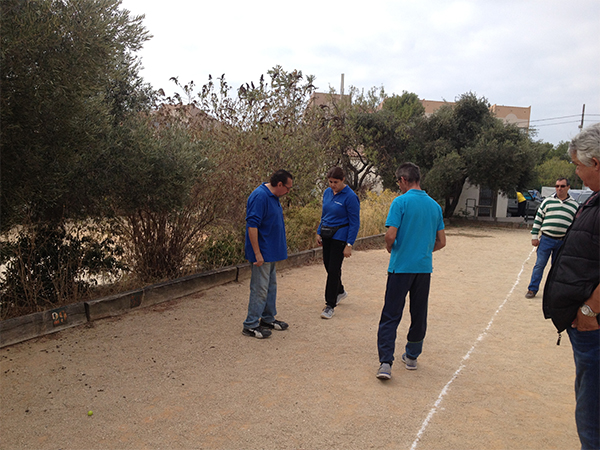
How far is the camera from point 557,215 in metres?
6.88

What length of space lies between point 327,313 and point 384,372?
6.64ft

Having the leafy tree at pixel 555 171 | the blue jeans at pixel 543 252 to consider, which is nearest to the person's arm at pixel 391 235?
the blue jeans at pixel 543 252

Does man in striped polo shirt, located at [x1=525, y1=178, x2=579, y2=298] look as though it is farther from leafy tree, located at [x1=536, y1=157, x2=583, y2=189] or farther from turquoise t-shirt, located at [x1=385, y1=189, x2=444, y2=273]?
leafy tree, located at [x1=536, y1=157, x2=583, y2=189]

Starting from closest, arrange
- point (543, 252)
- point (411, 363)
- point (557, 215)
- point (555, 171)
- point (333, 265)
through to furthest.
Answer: point (411, 363) → point (333, 265) → point (557, 215) → point (543, 252) → point (555, 171)

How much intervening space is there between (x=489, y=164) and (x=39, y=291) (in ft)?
58.6

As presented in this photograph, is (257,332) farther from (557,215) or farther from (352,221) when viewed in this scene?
(557,215)

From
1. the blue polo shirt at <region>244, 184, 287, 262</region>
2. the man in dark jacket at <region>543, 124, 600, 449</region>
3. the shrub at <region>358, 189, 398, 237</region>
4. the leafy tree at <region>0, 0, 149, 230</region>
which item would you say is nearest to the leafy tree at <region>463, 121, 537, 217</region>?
the shrub at <region>358, 189, 398, 237</region>

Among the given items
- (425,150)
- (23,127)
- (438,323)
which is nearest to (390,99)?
(425,150)

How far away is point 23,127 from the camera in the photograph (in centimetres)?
424

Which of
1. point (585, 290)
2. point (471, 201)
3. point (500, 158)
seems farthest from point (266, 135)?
point (471, 201)

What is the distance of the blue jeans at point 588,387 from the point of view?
2484mm

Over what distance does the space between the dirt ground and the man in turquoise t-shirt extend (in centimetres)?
43

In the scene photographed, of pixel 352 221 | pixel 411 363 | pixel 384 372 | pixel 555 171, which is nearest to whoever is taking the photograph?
pixel 384 372

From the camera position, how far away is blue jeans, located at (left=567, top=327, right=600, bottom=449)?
8.15 feet
